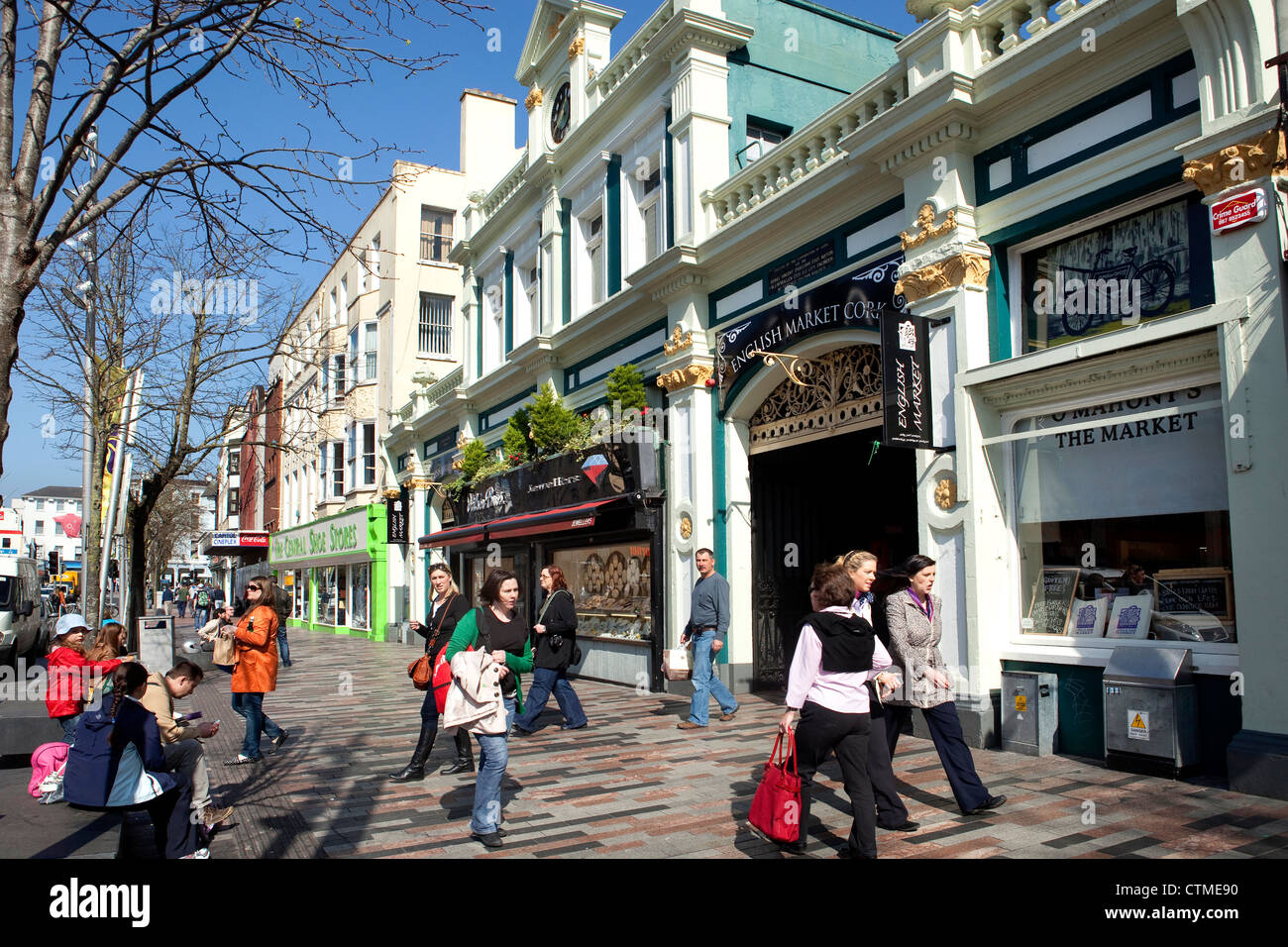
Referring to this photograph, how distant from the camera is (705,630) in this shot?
983 centimetres

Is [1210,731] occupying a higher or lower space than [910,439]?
lower

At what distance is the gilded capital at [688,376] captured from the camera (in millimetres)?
12742

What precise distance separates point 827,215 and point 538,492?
7730 millimetres

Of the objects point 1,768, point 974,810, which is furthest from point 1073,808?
point 1,768

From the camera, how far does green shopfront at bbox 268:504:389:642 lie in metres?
28.5

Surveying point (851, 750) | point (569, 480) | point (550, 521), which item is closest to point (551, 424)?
point (569, 480)

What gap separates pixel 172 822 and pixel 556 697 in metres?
5.22

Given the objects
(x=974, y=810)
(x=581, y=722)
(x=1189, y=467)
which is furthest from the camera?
(x=581, y=722)

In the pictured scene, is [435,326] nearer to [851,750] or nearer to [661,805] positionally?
[661,805]

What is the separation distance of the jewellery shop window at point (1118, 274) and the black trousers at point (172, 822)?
7.59 meters

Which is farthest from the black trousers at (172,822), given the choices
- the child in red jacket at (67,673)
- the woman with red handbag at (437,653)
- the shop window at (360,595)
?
the shop window at (360,595)

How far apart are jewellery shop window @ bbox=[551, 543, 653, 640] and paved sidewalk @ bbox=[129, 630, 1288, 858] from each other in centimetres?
427

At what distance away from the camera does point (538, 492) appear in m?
16.5
